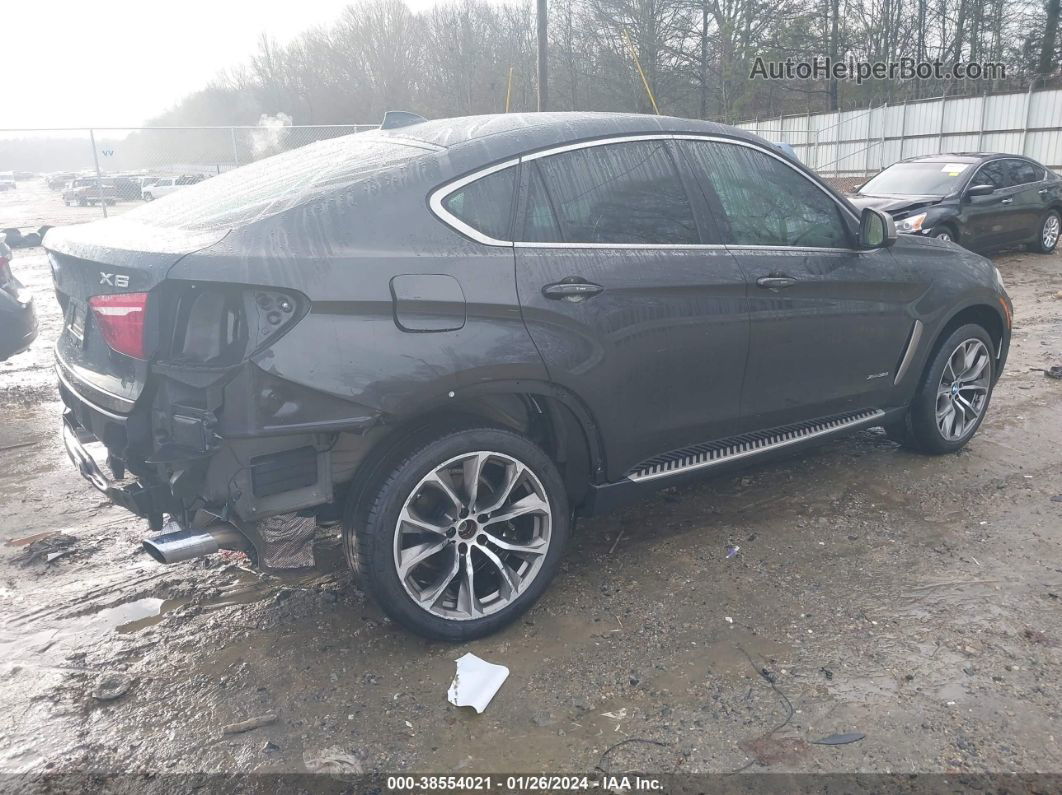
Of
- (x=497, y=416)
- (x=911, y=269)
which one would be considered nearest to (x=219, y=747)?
(x=497, y=416)

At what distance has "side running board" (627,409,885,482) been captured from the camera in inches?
142

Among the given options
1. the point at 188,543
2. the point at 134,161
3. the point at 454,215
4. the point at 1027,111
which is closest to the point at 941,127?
the point at 1027,111

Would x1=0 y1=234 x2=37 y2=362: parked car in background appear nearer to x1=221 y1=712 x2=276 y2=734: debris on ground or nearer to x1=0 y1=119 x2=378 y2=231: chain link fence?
x1=221 y1=712 x2=276 y2=734: debris on ground

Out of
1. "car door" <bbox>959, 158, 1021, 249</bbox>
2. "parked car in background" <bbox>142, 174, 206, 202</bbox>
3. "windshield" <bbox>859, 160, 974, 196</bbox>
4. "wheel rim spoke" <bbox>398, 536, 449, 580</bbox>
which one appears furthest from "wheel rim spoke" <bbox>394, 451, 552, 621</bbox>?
"parked car in background" <bbox>142, 174, 206, 202</bbox>

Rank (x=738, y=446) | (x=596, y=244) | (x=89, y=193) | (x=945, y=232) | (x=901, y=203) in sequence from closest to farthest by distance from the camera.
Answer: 1. (x=596, y=244)
2. (x=738, y=446)
3. (x=945, y=232)
4. (x=901, y=203)
5. (x=89, y=193)

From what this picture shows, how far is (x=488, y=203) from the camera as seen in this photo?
3.11 metres

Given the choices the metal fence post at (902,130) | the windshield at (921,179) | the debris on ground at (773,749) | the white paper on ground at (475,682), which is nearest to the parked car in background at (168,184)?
the windshield at (921,179)

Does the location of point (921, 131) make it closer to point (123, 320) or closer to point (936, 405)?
point (936, 405)

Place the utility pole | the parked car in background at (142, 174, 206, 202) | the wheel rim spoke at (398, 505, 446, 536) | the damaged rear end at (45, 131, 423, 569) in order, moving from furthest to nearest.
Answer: the parked car in background at (142, 174, 206, 202) → the utility pole → the wheel rim spoke at (398, 505, 446, 536) → the damaged rear end at (45, 131, 423, 569)

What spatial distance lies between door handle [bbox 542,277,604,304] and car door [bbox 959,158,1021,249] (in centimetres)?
1013

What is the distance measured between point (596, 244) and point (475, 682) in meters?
1.67

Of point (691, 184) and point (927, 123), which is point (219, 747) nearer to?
point (691, 184)

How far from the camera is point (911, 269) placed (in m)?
4.41

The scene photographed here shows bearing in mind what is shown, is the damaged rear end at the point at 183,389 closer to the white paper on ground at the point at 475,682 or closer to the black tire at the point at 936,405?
the white paper on ground at the point at 475,682
